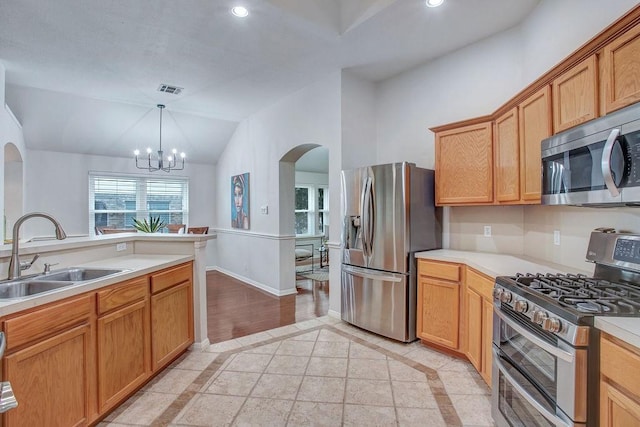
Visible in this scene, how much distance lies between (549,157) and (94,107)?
19.4 ft

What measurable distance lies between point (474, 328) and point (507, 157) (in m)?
1.39

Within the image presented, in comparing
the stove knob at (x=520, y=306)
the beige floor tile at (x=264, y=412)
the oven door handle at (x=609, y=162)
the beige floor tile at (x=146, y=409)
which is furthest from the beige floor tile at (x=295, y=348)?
the oven door handle at (x=609, y=162)

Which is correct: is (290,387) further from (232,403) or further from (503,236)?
(503,236)

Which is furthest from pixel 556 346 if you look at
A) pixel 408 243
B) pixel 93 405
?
pixel 93 405

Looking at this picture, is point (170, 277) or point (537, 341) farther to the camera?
point (170, 277)

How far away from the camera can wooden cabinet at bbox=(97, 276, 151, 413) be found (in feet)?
6.50

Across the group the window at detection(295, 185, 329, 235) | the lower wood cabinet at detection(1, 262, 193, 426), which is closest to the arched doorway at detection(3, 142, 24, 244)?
the lower wood cabinet at detection(1, 262, 193, 426)

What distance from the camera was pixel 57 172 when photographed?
18.5ft

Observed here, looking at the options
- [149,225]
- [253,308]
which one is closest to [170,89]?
[149,225]

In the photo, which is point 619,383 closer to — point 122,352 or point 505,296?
point 505,296

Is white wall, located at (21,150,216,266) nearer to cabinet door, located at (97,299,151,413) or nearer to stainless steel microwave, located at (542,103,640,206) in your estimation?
cabinet door, located at (97,299,151,413)

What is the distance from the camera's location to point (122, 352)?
2143 millimetres

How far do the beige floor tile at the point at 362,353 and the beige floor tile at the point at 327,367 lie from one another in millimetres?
144

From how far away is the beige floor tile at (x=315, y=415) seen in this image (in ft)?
6.57
